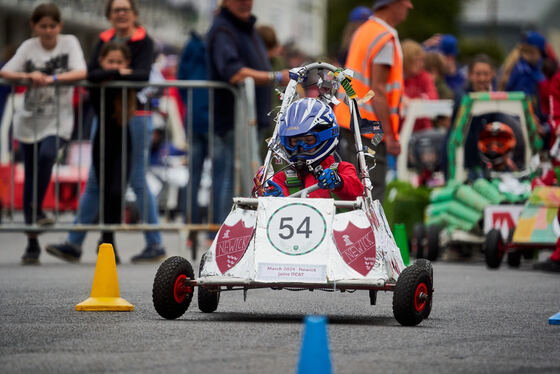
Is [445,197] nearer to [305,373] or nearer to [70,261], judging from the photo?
[70,261]

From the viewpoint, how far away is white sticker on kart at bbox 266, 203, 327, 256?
7137 mm

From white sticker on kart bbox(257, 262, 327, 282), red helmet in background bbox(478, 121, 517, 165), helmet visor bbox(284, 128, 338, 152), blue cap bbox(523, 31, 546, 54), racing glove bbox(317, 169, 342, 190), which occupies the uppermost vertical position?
blue cap bbox(523, 31, 546, 54)

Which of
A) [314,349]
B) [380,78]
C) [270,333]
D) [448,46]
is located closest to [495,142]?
[380,78]

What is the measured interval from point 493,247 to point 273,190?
15.9 feet

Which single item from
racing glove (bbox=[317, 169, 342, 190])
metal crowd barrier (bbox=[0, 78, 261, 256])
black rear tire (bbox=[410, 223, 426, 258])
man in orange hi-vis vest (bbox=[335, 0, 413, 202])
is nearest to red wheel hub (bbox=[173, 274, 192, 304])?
racing glove (bbox=[317, 169, 342, 190])

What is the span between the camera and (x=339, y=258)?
23.4 ft

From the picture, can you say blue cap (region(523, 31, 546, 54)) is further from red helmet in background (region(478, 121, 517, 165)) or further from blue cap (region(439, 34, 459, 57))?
blue cap (region(439, 34, 459, 57))

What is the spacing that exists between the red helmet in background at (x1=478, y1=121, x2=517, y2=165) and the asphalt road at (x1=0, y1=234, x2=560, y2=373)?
148 inches

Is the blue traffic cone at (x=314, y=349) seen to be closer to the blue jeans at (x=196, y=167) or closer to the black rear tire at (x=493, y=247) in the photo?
the black rear tire at (x=493, y=247)

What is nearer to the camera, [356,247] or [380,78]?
[356,247]

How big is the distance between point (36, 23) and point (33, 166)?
1.29 meters

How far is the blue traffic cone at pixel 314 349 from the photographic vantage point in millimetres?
4738

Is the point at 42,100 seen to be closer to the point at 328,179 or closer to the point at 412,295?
the point at 328,179

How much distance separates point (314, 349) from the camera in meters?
4.76
